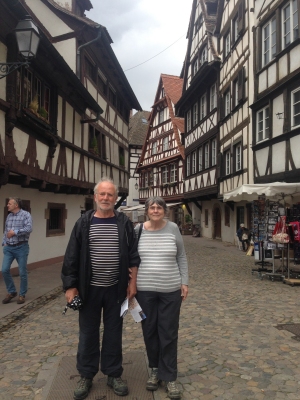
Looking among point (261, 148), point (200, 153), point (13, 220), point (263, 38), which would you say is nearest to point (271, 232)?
point (261, 148)

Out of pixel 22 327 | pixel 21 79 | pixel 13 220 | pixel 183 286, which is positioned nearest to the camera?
pixel 183 286

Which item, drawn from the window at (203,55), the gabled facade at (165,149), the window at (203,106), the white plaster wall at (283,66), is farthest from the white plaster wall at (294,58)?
the gabled facade at (165,149)

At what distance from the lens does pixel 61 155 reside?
10938mm

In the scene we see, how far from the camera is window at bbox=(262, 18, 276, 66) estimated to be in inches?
509

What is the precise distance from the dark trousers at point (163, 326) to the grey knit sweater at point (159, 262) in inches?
2.9

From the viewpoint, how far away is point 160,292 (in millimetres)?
3188

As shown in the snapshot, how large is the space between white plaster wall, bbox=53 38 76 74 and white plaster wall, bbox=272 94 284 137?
684cm

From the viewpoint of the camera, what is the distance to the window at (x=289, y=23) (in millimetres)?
11367

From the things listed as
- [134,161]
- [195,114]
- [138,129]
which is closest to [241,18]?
[195,114]

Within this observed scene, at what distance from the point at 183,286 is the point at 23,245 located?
410 centimetres

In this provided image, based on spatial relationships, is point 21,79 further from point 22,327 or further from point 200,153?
point 200,153

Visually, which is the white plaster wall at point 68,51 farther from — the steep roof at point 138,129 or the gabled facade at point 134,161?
the steep roof at point 138,129

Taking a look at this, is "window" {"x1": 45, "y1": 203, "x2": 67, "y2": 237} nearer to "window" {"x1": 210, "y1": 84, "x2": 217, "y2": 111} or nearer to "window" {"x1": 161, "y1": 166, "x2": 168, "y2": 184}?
"window" {"x1": 210, "y1": 84, "x2": 217, "y2": 111}

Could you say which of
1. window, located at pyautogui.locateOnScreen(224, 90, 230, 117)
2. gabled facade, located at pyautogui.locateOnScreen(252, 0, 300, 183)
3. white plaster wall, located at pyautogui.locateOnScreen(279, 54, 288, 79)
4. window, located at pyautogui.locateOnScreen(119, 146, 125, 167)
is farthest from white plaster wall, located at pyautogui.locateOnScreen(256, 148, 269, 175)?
window, located at pyautogui.locateOnScreen(119, 146, 125, 167)
